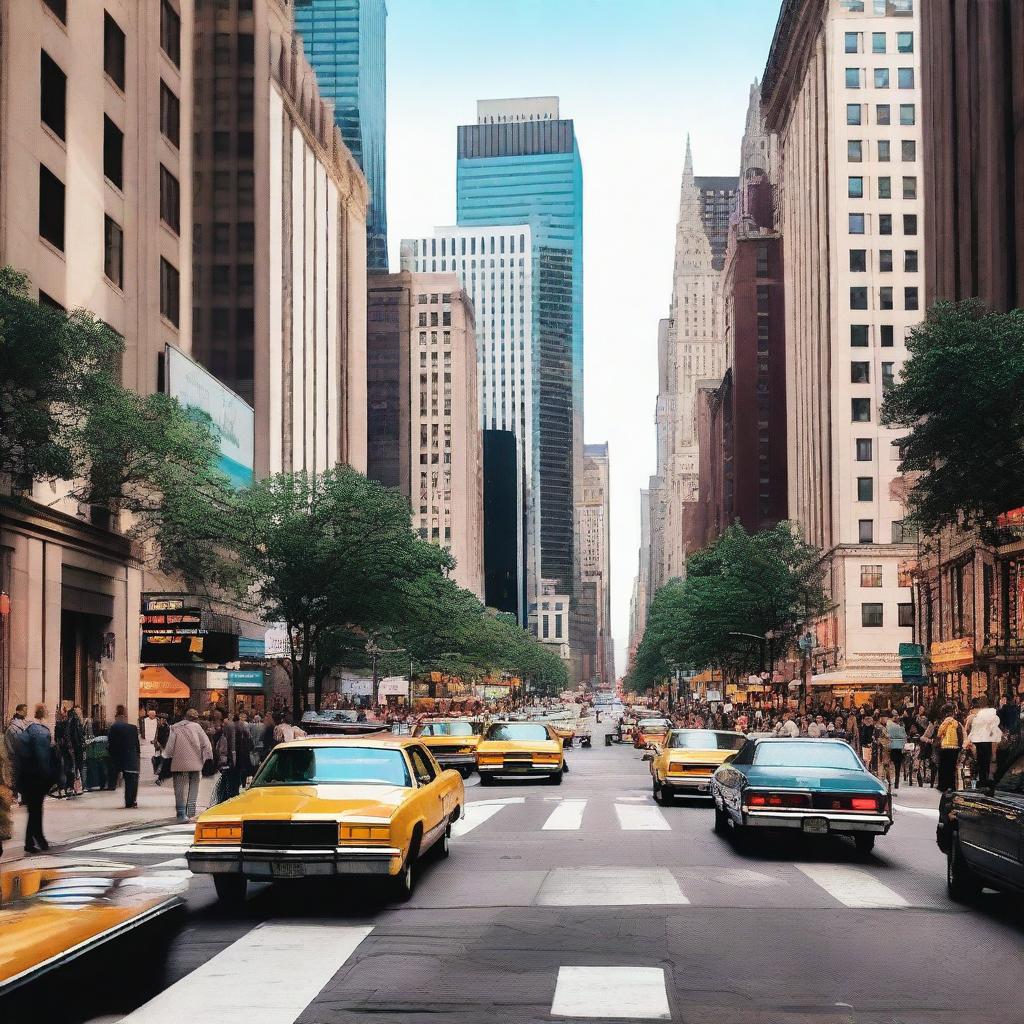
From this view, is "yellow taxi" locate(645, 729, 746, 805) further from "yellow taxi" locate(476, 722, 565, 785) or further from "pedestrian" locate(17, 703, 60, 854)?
"pedestrian" locate(17, 703, 60, 854)

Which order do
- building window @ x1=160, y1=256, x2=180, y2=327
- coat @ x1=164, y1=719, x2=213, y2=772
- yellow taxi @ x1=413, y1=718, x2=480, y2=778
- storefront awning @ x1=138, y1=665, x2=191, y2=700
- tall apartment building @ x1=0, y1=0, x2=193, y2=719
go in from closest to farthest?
coat @ x1=164, y1=719, x2=213, y2=772 < tall apartment building @ x1=0, y1=0, x2=193, y2=719 < yellow taxi @ x1=413, y1=718, x2=480, y2=778 < building window @ x1=160, y1=256, x2=180, y2=327 < storefront awning @ x1=138, y1=665, x2=191, y2=700

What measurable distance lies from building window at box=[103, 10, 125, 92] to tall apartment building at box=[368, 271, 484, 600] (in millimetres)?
141616

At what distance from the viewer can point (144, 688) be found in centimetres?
5809

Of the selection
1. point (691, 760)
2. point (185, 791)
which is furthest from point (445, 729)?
point (185, 791)

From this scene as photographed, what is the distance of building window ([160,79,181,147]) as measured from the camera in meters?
49.5

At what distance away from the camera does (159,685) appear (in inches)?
2304

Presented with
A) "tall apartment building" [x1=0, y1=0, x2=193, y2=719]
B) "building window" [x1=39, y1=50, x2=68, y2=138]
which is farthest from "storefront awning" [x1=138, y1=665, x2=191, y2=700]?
"building window" [x1=39, y1=50, x2=68, y2=138]

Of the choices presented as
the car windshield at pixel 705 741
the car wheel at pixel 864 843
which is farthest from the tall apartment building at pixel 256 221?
the car wheel at pixel 864 843

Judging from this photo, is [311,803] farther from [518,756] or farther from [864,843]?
[518,756]

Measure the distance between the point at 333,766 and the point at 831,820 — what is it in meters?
5.91

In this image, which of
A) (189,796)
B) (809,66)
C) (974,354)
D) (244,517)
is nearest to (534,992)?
(189,796)

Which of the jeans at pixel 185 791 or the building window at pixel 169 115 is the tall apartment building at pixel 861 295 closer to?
the building window at pixel 169 115

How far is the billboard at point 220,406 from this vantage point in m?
51.7

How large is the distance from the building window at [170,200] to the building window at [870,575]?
57815 mm
